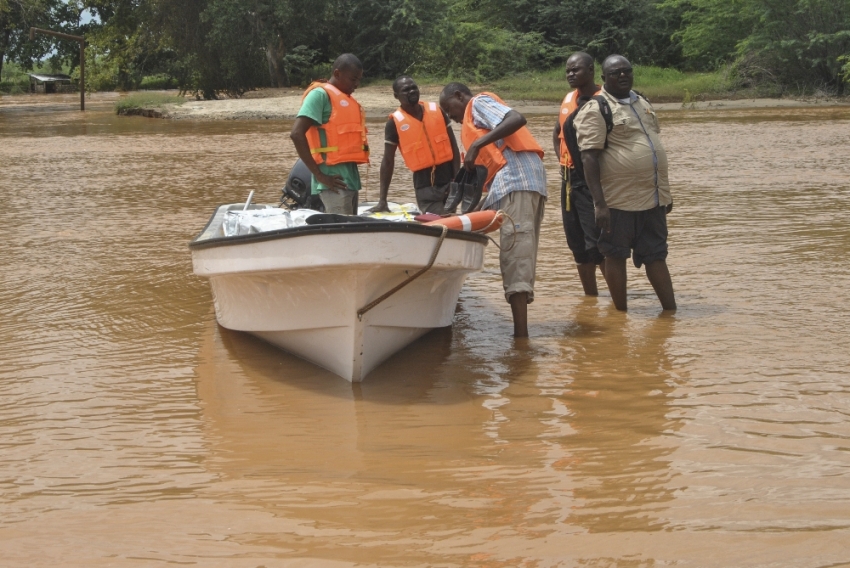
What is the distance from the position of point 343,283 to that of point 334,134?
1543 millimetres

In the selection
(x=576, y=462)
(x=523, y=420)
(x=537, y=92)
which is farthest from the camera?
(x=537, y=92)

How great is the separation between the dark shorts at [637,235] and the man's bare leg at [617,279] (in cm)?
10

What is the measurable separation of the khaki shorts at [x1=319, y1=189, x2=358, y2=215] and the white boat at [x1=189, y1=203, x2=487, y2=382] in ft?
2.75

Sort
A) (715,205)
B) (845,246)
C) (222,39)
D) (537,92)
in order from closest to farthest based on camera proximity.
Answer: (845,246), (715,205), (537,92), (222,39)

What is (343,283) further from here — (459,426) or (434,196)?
(434,196)

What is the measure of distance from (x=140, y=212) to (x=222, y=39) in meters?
26.2

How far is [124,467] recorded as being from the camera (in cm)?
443

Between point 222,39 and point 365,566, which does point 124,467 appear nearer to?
point 365,566

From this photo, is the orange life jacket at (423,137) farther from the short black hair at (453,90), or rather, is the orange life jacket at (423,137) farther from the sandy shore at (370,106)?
the sandy shore at (370,106)

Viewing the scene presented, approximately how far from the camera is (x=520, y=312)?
249 inches

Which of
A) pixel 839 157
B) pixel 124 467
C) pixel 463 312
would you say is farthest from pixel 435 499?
pixel 839 157

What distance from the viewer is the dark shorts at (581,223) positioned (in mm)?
6770

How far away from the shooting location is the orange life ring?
5.50 metres

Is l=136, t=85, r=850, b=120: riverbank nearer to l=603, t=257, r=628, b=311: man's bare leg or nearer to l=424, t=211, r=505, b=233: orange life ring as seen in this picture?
l=603, t=257, r=628, b=311: man's bare leg
